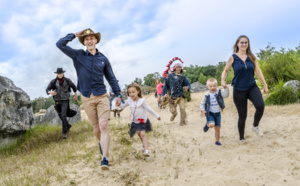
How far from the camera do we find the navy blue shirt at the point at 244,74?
4.59 metres

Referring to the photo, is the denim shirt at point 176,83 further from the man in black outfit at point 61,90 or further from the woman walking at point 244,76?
the man in black outfit at point 61,90

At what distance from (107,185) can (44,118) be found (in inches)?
347

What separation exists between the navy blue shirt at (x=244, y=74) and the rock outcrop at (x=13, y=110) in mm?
6842

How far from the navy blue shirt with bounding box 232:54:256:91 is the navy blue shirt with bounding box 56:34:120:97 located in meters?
2.64

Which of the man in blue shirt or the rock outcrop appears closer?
the man in blue shirt

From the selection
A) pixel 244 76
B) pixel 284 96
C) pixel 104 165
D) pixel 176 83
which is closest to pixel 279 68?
pixel 284 96

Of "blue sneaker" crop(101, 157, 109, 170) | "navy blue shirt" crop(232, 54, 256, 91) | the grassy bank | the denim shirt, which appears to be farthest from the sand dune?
the denim shirt

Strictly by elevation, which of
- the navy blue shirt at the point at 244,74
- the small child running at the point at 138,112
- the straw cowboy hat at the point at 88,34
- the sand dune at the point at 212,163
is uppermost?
the straw cowboy hat at the point at 88,34

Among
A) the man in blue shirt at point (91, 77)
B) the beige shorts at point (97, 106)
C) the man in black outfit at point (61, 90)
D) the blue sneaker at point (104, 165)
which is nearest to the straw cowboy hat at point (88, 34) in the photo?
the man in blue shirt at point (91, 77)

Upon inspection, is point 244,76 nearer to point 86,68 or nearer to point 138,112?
point 138,112

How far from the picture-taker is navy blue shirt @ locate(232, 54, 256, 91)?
181 inches

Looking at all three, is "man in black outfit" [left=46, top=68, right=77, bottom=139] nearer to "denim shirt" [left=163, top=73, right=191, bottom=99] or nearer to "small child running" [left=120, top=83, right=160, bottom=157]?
"denim shirt" [left=163, top=73, right=191, bottom=99]

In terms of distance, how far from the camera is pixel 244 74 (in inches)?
181

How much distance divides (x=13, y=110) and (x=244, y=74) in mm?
7082
